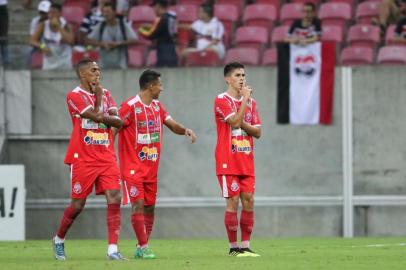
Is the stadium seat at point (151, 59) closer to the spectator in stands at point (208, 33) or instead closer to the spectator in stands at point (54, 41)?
the spectator in stands at point (208, 33)

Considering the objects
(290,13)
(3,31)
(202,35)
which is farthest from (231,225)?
Answer: (290,13)

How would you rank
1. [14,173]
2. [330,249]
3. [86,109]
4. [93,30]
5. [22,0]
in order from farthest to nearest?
1. [22,0]
2. [93,30]
3. [14,173]
4. [330,249]
5. [86,109]

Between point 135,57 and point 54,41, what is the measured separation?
4.98 ft

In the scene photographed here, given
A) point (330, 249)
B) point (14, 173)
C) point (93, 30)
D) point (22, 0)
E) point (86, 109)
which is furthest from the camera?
point (22, 0)

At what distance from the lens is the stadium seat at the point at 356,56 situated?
75.1ft

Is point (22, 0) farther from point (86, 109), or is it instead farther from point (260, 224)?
point (86, 109)

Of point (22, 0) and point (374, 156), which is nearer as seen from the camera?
point (374, 156)

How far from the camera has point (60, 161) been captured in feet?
76.3

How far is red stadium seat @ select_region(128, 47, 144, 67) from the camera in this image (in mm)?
22641

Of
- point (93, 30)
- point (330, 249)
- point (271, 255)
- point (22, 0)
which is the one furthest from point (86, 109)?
point (22, 0)

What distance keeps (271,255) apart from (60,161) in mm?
8970

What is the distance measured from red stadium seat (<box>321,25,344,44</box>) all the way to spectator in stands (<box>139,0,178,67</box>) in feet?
9.35

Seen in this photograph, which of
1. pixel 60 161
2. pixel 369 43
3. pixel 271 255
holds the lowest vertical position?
pixel 271 255

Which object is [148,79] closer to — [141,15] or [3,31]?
[3,31]
